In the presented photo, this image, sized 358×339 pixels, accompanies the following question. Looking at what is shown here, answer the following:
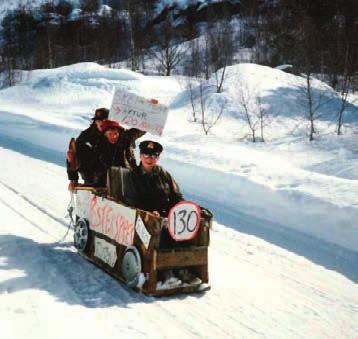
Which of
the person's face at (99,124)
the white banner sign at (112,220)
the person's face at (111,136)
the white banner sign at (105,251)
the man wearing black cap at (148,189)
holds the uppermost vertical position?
the person's face at (99,124)

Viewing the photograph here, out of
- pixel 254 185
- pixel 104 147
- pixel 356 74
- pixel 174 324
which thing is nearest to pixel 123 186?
pixel 104 147

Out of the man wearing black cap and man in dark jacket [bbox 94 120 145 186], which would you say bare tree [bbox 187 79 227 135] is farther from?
the man wearing black cap

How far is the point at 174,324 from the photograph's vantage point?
437 centimetres

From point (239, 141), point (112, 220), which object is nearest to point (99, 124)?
point (112, 220)

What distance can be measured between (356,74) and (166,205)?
24.7 meters

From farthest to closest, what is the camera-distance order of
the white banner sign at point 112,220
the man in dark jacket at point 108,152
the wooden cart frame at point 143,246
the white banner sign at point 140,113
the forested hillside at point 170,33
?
the forested hillside at point 170,33 → the man in dark jacket at point 108,152 → the white banner sign at point 140,113 → the white banner sign at point 112,220 → the wooden cart frame at point 143,246

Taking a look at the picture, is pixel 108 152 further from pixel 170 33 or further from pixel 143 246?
pixel 170 33

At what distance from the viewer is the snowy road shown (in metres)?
4.29

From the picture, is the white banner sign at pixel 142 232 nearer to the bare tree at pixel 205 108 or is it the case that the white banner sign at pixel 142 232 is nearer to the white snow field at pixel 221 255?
the white snow field at pixel 221 255

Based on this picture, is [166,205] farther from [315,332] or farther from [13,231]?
[13,231]

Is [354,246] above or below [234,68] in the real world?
below

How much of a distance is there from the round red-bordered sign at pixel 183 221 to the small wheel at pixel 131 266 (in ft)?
1.43

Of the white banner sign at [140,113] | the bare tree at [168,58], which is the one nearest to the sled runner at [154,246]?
the white banner sign at [140,113]

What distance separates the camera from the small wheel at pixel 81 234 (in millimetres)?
6043
